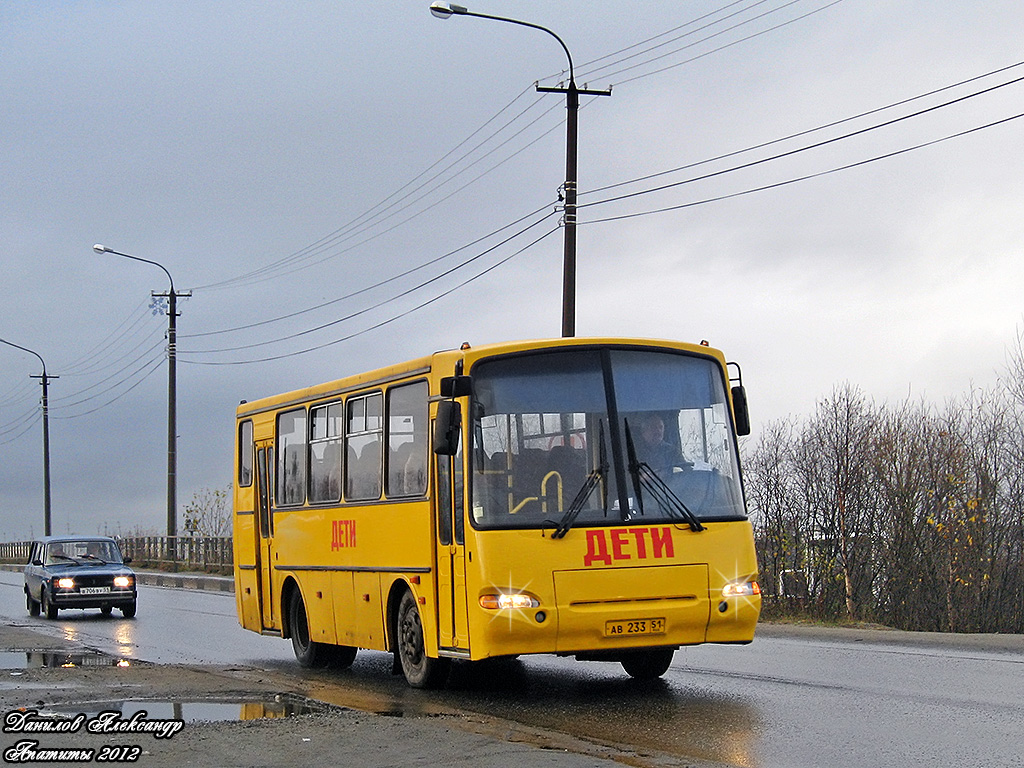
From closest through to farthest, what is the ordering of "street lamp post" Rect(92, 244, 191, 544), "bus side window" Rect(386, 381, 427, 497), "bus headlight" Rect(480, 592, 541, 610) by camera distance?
"bus headlight" Rect(480, 592, 541, 610)
"bus side window" Rect(386, 381, 427, 497)
"street lamp post" Rect(92, 244, 191, 544)

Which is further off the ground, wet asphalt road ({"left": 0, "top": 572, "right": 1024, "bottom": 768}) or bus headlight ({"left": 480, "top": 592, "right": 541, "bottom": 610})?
bus headlight ({"left": 480, "top": 592, "right": 541, "bottom": 610})

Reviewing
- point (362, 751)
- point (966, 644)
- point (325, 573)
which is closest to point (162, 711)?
point (362, 751)

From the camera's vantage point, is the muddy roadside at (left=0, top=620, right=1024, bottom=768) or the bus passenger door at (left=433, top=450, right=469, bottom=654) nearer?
the muddy roadside at (left=0, top=620, right=1024, bottom=768)

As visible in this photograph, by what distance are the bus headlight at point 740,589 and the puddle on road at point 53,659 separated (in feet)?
25.2

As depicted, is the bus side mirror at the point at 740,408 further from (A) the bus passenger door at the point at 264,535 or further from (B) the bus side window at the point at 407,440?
(A) the bus passenger door at the point at 264,535

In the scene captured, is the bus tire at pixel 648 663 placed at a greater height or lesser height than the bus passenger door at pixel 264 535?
lesser

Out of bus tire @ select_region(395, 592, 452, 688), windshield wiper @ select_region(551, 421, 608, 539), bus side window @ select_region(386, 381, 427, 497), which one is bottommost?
bus tire @ select_region(395, 592, 452, 688)

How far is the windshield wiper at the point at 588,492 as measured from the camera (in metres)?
11.9

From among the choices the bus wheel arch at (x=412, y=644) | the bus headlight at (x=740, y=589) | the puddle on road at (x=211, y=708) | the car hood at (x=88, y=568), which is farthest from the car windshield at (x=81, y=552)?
the bus headlight at (x=740, y=589)

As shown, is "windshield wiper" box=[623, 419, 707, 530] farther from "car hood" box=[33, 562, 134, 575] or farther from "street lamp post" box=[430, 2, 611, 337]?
"car hood" box=[33, 562, 134, 575]

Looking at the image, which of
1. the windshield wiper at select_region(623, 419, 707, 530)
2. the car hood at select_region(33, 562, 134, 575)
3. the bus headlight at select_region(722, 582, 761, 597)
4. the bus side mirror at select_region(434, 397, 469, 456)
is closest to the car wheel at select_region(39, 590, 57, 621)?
the car hood at select_region(33, 562, 134, 575)

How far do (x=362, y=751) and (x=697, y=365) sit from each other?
5125 mm

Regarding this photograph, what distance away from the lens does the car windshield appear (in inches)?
1182

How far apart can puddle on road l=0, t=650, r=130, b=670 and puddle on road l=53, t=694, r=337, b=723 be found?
4431 millimetres
